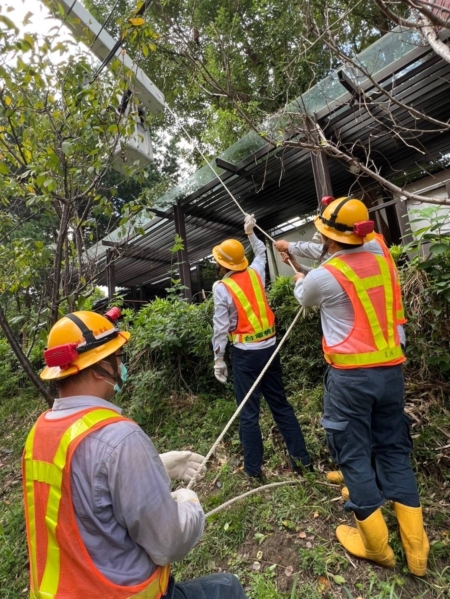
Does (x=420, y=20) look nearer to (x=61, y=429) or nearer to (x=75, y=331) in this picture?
(x=75, y=331)

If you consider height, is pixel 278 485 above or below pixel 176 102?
below

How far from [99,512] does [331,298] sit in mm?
1784

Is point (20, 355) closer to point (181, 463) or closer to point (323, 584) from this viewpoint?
point (181, 463)

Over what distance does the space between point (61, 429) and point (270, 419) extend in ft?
10.2

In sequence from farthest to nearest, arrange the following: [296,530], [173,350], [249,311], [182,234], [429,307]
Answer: [182,234] < [173,350] < [249,311] < [429,307] < [296,530]

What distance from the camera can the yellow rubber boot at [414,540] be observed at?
211cm

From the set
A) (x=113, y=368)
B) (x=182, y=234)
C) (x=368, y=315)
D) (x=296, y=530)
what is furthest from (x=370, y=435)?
(x=182, y=234)

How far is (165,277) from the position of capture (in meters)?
14.8

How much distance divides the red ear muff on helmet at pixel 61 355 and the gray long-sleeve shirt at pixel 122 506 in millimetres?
317

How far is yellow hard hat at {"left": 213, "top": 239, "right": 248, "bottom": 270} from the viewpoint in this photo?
11.4 feet

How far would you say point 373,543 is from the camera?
2.12 m

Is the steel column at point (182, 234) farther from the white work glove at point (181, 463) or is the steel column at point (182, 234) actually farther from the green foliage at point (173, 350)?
the white work glove at point (181, 463)

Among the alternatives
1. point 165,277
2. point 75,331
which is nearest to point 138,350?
point 75,331

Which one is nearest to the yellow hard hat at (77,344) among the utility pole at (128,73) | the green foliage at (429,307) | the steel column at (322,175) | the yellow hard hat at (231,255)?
the yellow hard hat at (231,255)
